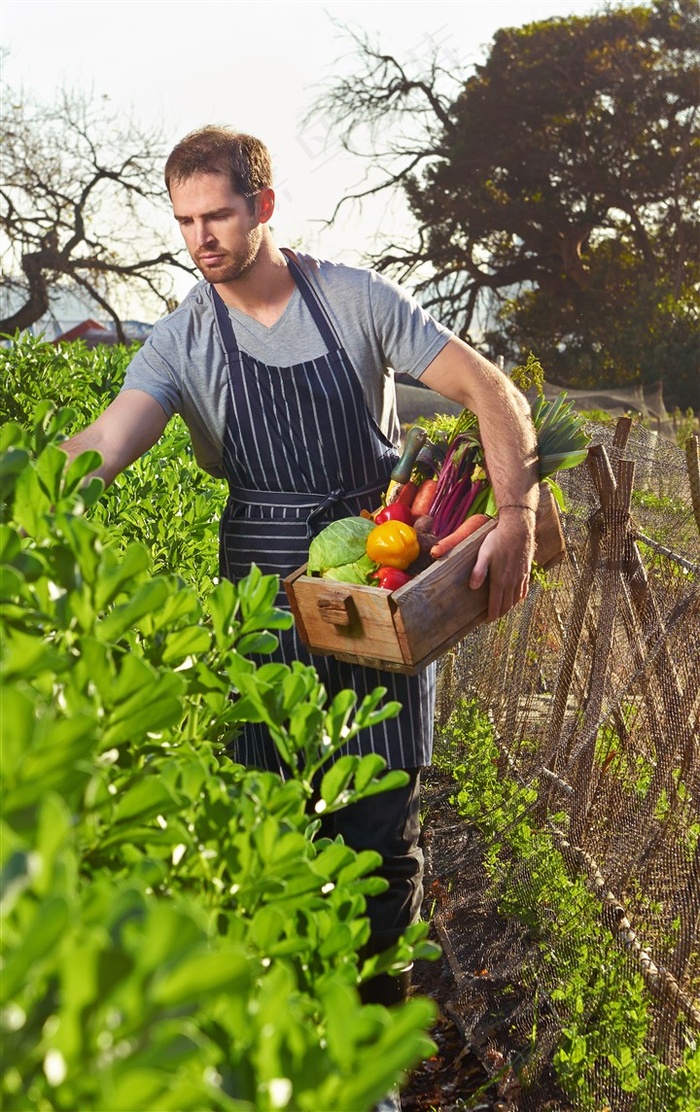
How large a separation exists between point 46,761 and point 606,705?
3557 mm

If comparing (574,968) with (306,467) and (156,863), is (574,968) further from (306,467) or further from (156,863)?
(156,863)

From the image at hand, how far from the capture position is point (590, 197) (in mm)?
33812

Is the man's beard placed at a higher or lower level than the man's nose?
lower

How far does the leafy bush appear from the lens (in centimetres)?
57

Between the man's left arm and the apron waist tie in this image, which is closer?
the man's left arm

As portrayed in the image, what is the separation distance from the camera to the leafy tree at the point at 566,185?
32.3 m

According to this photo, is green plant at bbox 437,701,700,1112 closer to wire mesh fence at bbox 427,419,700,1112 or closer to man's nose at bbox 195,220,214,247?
wire mesh fence at bbox 427,419,700,1112

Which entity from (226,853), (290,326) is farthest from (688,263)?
(226,853)

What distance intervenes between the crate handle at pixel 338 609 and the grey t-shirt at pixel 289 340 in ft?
2.27

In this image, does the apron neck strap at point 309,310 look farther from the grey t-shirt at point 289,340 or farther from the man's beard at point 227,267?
the man's beard at point 227,267

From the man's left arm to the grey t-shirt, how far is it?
0.33 ft

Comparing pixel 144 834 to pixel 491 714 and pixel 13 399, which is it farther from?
pixel 13 399

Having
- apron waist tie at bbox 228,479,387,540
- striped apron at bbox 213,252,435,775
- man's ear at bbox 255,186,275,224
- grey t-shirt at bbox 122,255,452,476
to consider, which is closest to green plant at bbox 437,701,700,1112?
striped apron at bbox 213,252,435,775

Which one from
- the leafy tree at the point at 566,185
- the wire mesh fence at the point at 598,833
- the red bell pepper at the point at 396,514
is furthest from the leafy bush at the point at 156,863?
the leafy tree at the point at 566,185
